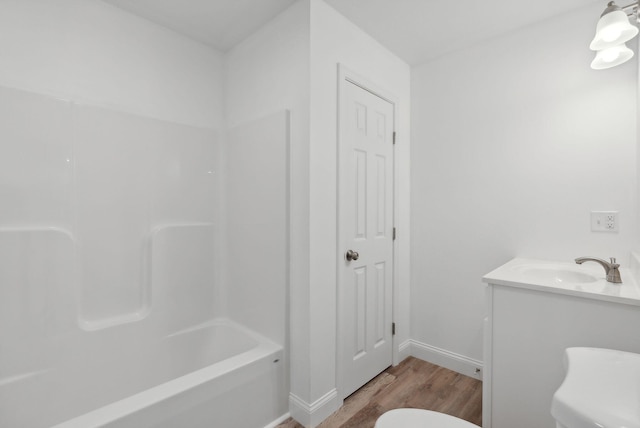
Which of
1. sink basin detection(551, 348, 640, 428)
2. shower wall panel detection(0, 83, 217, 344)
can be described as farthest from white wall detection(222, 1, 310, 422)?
sink basin detection(551, 348, 640, 428)

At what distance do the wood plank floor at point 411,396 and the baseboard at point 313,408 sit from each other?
32 millimetres

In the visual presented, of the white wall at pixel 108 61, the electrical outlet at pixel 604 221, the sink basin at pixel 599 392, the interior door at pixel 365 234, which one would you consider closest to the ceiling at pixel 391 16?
the white wall at pixel 108 61

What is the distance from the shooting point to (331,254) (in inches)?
72.2

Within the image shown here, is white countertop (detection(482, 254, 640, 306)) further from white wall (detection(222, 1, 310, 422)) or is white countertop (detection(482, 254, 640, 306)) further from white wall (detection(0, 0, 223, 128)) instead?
white wall (detection(0, 0, 223, 128))

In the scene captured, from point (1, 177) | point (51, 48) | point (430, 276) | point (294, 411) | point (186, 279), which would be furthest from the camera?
point (430, 276)

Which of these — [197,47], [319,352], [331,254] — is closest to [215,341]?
[319,352]

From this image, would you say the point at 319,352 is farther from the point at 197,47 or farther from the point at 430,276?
the point at 197,47

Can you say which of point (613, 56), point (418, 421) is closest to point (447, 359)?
point (418, 421)

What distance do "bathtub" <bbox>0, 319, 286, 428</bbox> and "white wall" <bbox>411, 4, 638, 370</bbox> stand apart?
55.4 inches

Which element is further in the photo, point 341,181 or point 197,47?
point 197,47

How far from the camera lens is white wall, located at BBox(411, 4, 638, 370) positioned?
174 cm

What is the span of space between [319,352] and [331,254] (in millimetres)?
562

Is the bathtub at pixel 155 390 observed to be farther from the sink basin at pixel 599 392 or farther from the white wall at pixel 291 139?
the sink basin at pixel 599 392

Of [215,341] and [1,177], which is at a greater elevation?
[1,177]
